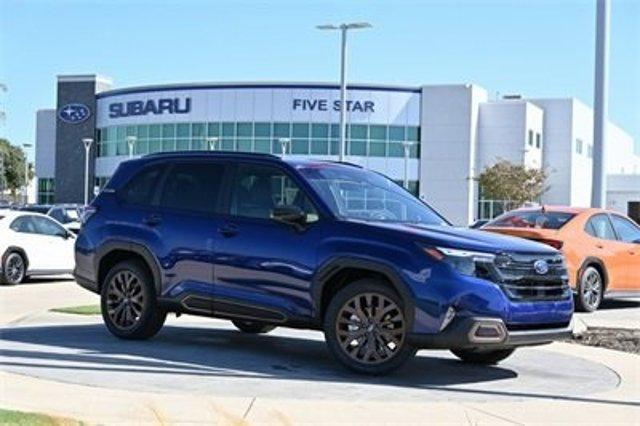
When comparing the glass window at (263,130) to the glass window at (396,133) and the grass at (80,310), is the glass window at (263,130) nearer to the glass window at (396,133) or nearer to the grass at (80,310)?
the glass window at (396,133)

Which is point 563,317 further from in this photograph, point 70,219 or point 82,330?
point 70,219

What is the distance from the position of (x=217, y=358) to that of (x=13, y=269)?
10300 millimetres

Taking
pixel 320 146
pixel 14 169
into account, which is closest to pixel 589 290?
pixel 320 146

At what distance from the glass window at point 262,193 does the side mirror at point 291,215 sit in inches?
5.0

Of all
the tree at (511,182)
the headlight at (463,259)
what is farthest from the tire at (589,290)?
the tree at (511,182)

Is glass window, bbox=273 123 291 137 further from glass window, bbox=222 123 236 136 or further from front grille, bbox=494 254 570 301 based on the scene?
front grille, bbox=494 254 570 301

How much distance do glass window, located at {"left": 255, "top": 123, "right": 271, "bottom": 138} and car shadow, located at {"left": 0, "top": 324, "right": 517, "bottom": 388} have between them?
63808mm

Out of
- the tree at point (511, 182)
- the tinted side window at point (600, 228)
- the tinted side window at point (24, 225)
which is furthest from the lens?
the tree at point (511, 182)

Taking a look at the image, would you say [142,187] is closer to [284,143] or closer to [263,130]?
[284,143]

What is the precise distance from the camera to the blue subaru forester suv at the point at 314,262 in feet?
27.0

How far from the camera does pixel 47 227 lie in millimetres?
19656

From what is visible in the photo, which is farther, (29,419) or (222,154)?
(222,154)

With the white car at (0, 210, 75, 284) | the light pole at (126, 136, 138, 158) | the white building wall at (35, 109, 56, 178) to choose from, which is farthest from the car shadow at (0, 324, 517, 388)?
the white building wall at (35, 109, 56, 178)

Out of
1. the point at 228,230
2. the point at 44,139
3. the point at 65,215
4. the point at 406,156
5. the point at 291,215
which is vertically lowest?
the point at 65,215
